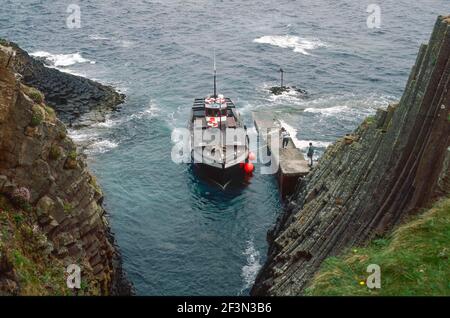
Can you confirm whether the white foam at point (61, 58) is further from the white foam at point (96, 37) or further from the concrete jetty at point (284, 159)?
the concrete jetty at point (284, 159)

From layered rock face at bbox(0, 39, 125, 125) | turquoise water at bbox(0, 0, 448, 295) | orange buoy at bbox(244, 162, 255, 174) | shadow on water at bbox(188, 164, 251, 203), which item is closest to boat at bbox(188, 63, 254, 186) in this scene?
orange buoy at bbox(244, 162, 255, 174)

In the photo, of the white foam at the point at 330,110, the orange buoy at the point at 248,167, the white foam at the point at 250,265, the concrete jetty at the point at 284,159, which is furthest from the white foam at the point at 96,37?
the white foam at the point at 250,265

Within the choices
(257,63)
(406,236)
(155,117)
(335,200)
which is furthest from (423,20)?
(406,236)

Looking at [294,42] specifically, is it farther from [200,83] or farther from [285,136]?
[285,136]

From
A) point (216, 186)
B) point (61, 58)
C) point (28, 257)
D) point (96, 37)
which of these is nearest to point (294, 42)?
point (96, 37)

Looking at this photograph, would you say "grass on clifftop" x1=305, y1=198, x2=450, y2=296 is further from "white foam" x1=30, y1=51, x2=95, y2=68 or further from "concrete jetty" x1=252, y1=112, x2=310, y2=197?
"white foam" x1=30, y1=51, x2=95, y2=68
